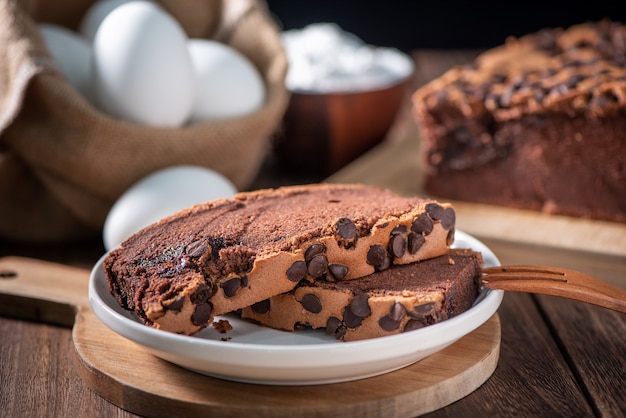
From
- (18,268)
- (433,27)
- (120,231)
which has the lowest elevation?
(433,27)

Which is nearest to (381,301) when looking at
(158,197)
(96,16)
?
(158,197)

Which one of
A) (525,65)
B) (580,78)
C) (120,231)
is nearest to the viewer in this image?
(120,231)

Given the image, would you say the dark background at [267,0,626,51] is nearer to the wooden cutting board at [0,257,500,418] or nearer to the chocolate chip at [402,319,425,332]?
the wooden cutting board at [0,257,500,418]

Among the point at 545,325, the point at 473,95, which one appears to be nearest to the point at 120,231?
the point at 545,325

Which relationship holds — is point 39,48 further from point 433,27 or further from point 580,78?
point 433,27

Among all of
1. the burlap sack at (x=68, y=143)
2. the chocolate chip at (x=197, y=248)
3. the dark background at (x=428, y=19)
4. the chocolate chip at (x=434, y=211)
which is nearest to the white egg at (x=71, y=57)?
the burlap sack at (x=68, y=143)

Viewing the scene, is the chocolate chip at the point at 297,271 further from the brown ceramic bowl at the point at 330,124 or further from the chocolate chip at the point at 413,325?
the brown ceramic bowl at the point at 330,124

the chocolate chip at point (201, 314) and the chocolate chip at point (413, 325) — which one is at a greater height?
the chocolate chip at point (413, 325)

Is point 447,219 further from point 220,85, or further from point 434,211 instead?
point 220,85
